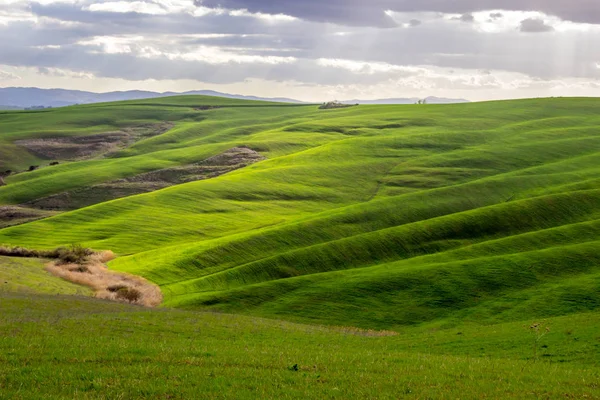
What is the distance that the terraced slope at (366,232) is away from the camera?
66312mm

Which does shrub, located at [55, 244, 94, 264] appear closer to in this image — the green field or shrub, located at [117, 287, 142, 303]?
the green field

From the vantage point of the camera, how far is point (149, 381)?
21.2 meters

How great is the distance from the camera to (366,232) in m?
101

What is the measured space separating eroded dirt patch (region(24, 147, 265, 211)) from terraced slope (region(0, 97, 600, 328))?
4123 mm

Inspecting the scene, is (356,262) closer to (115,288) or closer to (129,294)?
(129,294)

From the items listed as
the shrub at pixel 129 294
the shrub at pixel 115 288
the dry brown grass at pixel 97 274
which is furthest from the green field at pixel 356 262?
the shrub at pixel 115 288

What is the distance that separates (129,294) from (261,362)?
147 feet

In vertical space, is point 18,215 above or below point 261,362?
below

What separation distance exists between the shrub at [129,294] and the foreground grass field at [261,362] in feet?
78.6

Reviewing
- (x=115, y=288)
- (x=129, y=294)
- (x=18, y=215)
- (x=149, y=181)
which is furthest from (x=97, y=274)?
(x=149, y=181)

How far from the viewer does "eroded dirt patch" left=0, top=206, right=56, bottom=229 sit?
127 m

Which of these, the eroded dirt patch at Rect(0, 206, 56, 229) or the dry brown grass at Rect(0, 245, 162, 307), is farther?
the eroded dirt patch at Rect(0, 206, 56, 229)

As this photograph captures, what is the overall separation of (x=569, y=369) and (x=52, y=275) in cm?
5858

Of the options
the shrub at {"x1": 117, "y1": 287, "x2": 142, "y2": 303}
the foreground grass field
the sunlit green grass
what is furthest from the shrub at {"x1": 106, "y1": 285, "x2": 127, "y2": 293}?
the foreground grass field
